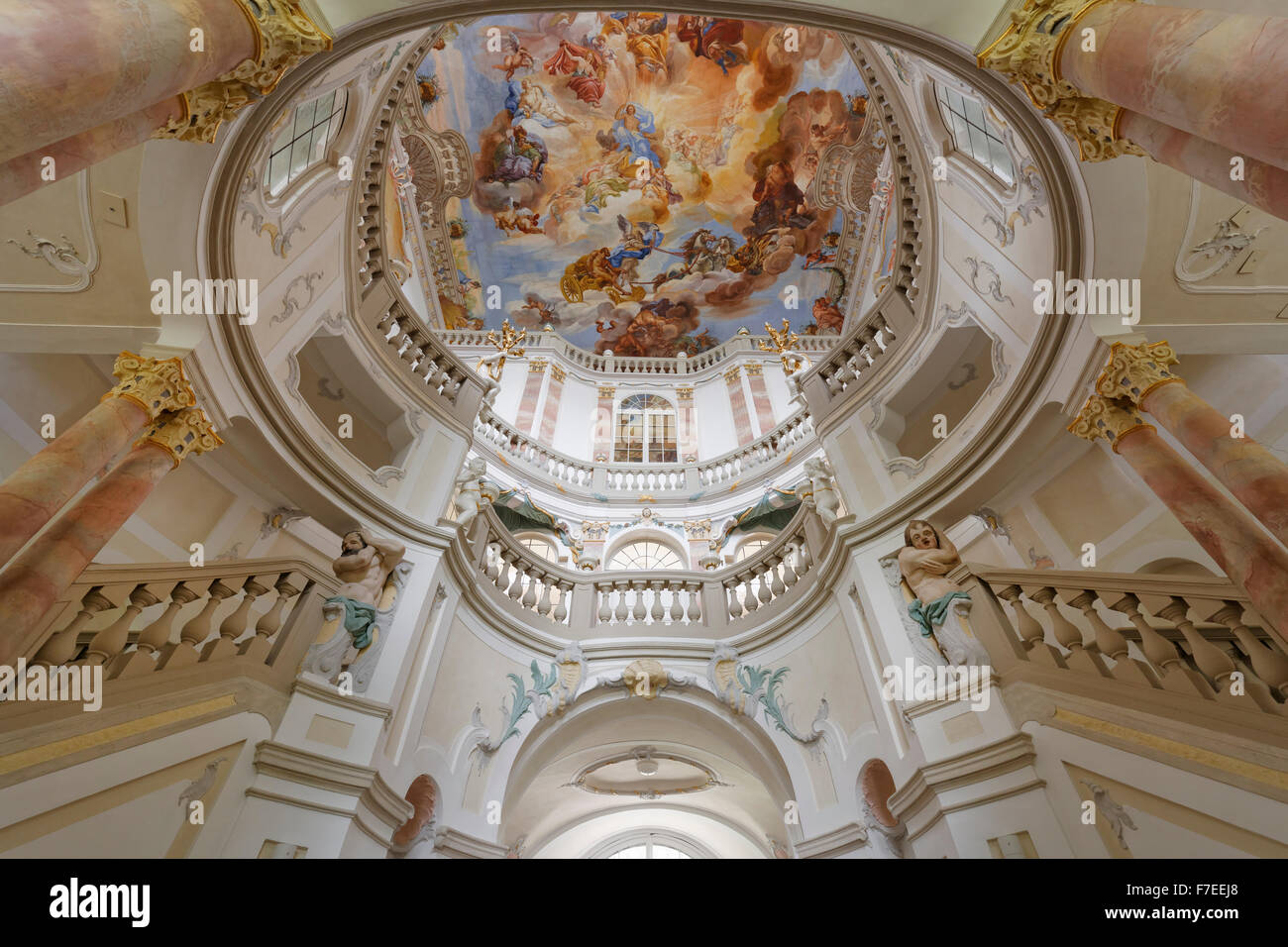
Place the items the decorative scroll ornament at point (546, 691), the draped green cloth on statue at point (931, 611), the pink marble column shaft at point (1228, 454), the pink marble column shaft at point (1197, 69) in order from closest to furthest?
1. the pink marble column shaft at point (1197, 69)
2. the pink marble column shaft at point (1228, 454)
3. the draped green cloth on statue at point (931, 611)
4. the decorative scroll ornament at point (546, 691)

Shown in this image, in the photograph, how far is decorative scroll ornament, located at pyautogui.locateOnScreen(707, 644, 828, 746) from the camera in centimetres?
750

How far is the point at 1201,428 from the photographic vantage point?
13.6 feet

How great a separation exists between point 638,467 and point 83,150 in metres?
14.1

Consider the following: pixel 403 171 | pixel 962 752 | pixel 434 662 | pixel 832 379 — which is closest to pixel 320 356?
pixel 434 662

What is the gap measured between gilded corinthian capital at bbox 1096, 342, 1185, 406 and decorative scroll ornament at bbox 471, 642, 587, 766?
6.39 m

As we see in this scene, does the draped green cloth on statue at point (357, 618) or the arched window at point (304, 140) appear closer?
the draped green cloth on statue at point (357, 618)

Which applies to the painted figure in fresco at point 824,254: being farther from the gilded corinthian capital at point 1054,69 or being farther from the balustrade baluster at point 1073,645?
the balustrade baluster at point 1073,645

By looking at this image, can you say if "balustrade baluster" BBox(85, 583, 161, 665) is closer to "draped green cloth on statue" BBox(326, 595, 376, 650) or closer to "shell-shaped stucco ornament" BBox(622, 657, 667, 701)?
"draped green cloth on statue" BBox(326, 595, 376, 650)

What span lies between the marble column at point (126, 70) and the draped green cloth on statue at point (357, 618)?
392 cm

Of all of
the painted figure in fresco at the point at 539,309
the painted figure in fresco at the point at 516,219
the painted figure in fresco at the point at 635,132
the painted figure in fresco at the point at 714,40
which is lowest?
the painted figure in fresco at the point at 539,309

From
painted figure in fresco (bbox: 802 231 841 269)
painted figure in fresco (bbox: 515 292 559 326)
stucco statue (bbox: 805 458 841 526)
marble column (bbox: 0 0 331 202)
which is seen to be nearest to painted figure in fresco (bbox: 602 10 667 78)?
painted figure in fresco (bbox: 802 231 841 269)

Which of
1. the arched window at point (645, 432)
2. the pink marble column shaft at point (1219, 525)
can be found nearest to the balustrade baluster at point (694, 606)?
the pink marble column shaft at point (1219, 525)

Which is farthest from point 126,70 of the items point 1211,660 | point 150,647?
point 1211,660

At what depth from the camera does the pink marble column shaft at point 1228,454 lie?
348 centimetres
